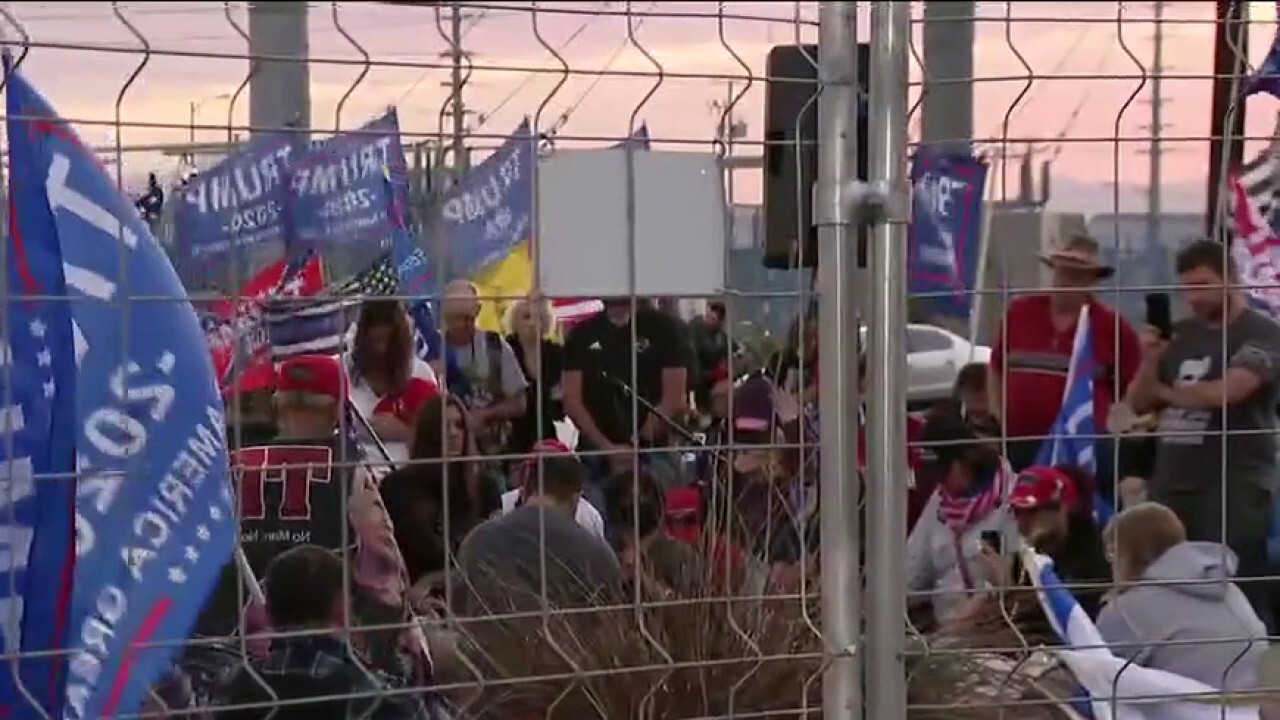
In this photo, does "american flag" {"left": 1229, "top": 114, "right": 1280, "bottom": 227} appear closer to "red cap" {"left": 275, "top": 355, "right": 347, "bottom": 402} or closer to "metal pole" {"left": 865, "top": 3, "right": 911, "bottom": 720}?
"metal pole" {"left": 865, "top": 3, "right": 911, "bottom": 720}

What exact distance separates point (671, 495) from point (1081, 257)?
288 cm

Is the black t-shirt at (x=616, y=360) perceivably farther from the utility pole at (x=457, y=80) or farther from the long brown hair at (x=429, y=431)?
the utility pole at (x=457, y=80)

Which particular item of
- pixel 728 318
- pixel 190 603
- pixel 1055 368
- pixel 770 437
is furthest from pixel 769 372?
pixel 1055 368

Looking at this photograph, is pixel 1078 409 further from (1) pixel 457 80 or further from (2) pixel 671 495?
(1) pixel 457 80

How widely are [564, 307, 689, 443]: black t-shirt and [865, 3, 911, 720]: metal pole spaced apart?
5.79 ft

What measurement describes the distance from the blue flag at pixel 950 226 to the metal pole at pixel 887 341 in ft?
1.77

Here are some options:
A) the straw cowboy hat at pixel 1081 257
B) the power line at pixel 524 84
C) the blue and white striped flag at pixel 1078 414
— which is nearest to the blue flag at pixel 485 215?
the power line at pixel 524 84

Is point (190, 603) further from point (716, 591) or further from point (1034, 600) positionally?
point (1034, 600)

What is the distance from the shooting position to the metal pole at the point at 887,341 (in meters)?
2.65

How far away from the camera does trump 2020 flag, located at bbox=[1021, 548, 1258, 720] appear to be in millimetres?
3250

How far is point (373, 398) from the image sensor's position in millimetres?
5777

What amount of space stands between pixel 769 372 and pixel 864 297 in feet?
4.62

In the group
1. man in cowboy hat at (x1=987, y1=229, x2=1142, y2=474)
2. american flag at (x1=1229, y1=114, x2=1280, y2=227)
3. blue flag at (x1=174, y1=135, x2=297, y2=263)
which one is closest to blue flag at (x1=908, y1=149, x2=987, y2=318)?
man in cowboy hat at (x1=987, y1=229, x2=1142, y2=474)

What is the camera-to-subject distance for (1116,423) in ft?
16.5
